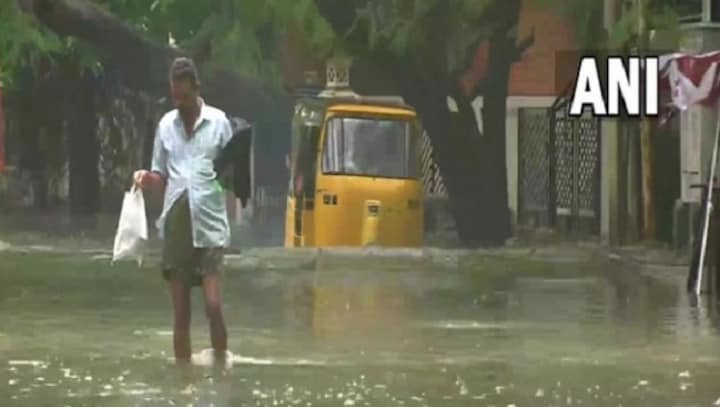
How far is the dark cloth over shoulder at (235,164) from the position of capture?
1203cm

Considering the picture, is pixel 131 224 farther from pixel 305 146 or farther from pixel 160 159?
pixel 305 146

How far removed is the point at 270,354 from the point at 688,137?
41.2 ft

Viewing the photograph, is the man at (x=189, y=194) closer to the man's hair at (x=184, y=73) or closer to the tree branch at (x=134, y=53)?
the man's hair at (x=184, y=73)

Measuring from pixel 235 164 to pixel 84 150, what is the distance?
30.9 meters

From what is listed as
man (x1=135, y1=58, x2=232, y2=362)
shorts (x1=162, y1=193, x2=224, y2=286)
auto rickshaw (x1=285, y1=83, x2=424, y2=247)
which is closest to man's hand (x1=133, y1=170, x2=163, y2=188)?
man (x1=135, y1=58, x2=232, y2=362)

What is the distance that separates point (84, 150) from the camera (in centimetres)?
4256

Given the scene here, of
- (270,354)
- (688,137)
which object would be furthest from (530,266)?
(270,354)

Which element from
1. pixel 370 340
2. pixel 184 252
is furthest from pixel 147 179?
pixel 370 340

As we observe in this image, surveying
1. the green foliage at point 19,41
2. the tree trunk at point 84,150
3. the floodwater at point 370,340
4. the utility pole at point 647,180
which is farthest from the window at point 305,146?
the tree trunk at point 84,150

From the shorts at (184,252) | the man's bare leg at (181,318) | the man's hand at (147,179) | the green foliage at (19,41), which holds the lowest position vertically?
the man's bare leg at (181,318)

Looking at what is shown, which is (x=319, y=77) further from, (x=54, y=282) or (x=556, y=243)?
(x=54, y=282)

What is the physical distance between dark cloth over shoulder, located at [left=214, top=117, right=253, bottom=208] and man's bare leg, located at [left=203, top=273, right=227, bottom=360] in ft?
1.73

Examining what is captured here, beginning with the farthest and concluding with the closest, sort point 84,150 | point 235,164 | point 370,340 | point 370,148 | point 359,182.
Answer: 1. point 84,150
2. point 370,148
3. point 359,182
4. point 370,340
5. point 235,164

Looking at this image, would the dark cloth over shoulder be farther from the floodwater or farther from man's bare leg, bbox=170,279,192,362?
the floodwater
